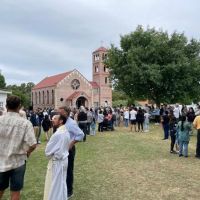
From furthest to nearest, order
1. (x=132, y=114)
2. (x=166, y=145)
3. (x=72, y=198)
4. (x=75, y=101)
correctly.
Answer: (x=75, y=101) → (x=132, y=114) → (x=166, y=145) → (x=72, y=198)

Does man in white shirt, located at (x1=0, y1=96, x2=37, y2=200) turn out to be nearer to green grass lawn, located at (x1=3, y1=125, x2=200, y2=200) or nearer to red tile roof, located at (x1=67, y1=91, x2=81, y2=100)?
green grass lawn, located at (x1=3, y1=125, x2=200, y2=200)

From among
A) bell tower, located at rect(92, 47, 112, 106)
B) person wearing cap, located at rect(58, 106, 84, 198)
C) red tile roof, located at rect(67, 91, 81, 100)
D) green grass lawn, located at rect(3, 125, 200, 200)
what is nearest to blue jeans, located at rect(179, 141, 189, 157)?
green grass lawn, located at rect(3, 125, 200, 200)

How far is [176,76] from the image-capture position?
3647cm

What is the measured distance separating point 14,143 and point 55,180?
54.9 inches

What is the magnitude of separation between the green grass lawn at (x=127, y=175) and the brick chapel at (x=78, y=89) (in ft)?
193

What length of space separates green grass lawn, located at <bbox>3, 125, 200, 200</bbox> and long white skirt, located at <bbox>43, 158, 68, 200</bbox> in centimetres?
151

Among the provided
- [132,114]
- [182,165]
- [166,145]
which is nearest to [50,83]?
[132,114]

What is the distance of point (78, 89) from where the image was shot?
78.6m

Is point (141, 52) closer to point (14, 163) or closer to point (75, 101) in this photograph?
point (14, 163)

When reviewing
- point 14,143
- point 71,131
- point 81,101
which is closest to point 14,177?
point 14,143

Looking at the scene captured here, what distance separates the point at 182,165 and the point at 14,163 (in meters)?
7.78

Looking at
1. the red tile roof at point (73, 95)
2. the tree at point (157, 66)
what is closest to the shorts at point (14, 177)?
the tree at point (157, 66)

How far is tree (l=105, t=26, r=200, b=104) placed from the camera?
35.6m

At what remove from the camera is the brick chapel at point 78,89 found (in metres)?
76.9
